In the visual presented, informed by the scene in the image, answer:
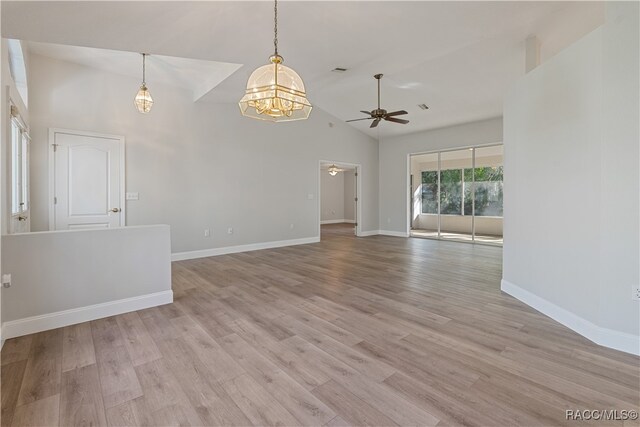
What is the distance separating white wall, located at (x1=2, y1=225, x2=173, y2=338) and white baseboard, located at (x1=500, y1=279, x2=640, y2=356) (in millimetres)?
4043

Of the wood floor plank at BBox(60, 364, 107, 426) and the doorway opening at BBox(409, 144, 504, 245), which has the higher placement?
the doorway opening at BBox(409, 144, 504, 245)

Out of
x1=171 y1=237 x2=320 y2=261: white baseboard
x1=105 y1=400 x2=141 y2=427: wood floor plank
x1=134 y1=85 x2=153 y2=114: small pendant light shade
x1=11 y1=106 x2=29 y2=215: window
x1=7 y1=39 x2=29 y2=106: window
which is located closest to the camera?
x1=105 y1=400 x2=141 y2=427: wood floor plank

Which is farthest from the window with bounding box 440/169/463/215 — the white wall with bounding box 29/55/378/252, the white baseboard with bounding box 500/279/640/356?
the white baseboard with bounding box 500/279/640/356

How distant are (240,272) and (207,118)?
327cm

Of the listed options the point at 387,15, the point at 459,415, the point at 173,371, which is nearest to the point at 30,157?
the point at 173,371

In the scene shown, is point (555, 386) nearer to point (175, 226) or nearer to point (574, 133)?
point (574, 133)

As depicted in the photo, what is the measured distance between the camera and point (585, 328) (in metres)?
2.53

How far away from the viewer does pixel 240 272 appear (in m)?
4.74

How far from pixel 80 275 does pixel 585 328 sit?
4.64 metres

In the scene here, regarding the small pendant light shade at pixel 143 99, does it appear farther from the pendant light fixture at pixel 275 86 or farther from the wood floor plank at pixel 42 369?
the wood floor plank at pixel 42 369

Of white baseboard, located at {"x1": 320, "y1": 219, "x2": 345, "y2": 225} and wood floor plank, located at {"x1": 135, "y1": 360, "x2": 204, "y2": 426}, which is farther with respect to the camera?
white baseboard, located at {"x1": 320, "y1": 219, "x2": 345, "y2": 225}

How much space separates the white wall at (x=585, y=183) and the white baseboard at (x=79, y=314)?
4097 millimetres

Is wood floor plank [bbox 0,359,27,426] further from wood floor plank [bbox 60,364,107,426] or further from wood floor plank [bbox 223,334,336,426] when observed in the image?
wood floor plank [bbox 223,334,336,426]

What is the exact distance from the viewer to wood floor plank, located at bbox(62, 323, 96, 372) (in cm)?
215
